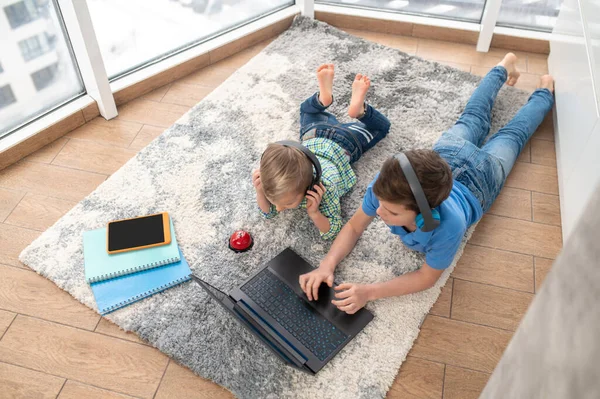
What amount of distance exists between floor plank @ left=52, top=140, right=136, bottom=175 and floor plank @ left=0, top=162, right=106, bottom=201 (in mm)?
27

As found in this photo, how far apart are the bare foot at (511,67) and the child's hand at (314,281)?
3.72ft

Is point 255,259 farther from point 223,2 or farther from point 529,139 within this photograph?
point 223,2

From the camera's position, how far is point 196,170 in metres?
1.79

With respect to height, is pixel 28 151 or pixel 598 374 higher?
pixel 598 374

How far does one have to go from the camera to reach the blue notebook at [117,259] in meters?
1.48

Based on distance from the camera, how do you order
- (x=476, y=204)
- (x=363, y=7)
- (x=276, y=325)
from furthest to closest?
1. (x=363, y=7)
2. (x=476, y=204)
3. (x=276, y=325)

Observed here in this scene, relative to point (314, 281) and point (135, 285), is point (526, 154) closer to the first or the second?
point (314, 281)

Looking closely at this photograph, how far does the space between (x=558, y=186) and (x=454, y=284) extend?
0.57 metres

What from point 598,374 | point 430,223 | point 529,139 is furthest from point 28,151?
point 598,374

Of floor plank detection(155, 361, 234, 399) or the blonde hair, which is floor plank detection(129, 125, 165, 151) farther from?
floor plank detection(155, 361, 234, 399)

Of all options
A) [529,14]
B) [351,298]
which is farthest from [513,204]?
[529,14]

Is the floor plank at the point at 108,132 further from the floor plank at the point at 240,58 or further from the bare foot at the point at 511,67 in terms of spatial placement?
the bare foot at the point at 511,67

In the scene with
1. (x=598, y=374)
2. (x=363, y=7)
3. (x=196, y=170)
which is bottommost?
(x=196, y=170)

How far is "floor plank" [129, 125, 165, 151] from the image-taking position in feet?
6.23
